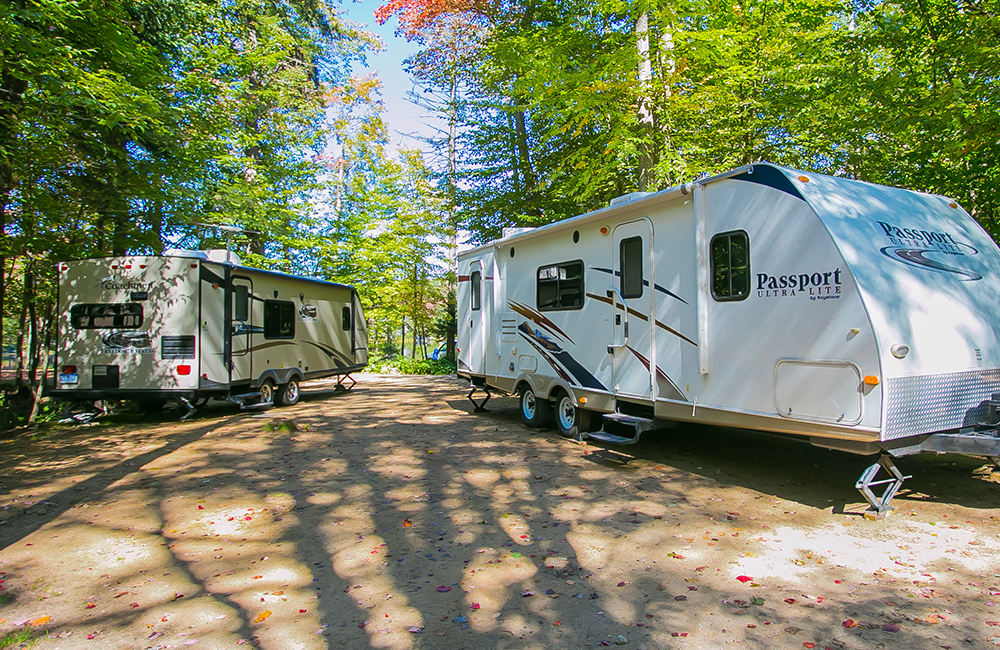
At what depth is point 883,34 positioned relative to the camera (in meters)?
9.30

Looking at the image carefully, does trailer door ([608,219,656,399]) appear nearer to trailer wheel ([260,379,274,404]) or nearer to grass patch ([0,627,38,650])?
grass patch ([0,627,38,650])

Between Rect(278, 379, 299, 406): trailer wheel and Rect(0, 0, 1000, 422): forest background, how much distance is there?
4251 millimetres

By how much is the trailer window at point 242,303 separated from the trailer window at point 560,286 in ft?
19.4

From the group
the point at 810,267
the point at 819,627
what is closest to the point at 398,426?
the point at 810,267

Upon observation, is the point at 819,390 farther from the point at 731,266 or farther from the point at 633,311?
the point at 633,311

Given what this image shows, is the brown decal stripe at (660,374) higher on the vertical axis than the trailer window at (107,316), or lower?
lower

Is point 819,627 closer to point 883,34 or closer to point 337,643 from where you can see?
point 337,643

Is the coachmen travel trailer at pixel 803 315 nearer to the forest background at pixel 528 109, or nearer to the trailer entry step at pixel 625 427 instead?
the trailer entry step at pixel 625 427

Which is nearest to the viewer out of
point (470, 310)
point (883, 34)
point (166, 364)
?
point (883, 34)

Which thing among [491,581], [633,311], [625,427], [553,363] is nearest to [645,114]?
[553,363]

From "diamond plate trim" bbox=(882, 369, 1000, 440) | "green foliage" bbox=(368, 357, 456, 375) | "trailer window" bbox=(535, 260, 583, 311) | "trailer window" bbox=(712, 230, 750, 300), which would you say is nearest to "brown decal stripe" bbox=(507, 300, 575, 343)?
"trailer window" bbox=(535, 260, 583, 311)

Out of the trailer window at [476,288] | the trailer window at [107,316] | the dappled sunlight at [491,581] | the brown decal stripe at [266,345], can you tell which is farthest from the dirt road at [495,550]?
the brown decal stripe at [266,345]

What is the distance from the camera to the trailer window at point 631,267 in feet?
24.5

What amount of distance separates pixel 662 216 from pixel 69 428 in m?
10.6
